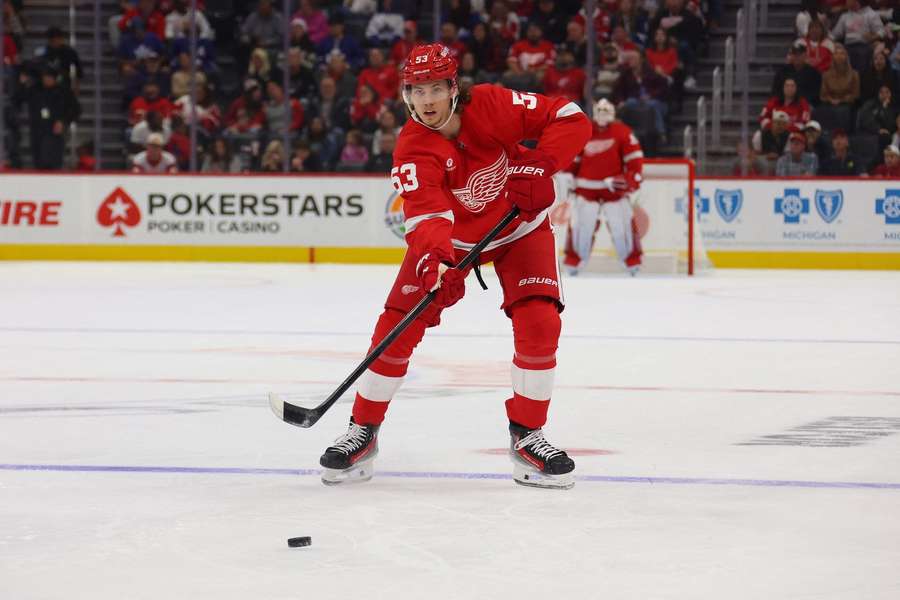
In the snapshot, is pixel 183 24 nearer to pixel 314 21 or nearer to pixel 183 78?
pixel 183 78

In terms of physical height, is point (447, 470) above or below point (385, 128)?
below

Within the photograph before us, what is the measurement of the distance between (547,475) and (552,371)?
31 cm

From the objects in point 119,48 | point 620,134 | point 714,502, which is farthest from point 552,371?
point 119,48

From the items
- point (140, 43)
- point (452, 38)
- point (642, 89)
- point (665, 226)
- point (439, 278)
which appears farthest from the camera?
point (140, 43)

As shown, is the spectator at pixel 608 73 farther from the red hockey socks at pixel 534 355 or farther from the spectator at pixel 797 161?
the red hockey socks at pixel 534 355

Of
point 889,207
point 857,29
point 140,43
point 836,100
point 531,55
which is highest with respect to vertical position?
point 857,29

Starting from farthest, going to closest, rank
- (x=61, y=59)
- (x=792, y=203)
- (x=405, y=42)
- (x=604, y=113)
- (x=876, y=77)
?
(x=405, y=42), (x=61, y=59), (x=876, y=77), (x=792, y=203), (x=604, y=113)

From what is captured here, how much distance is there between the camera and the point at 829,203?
1227 centimetres

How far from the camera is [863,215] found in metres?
12.2

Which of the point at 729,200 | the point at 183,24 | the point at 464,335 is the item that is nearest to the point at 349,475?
the point at 464,335

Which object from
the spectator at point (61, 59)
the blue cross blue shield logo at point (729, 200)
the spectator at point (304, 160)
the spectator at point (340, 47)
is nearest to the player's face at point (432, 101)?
the blue cross blue shield logo at point (729, 200)

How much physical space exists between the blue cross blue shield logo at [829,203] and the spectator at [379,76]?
4.08m

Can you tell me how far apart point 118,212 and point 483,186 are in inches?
378

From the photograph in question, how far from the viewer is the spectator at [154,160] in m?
13.0
